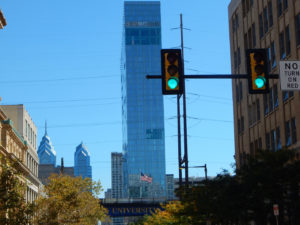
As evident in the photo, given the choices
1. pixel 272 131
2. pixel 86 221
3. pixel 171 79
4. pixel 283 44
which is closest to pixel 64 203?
pixel 86 221

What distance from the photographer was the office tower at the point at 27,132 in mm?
102188

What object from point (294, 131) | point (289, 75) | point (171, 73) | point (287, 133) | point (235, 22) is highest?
point (235, 22)

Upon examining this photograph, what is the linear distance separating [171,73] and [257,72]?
8.05 feet

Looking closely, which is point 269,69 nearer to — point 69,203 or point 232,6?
point 232,6

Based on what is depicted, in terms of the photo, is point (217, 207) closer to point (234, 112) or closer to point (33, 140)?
point (234, 112)

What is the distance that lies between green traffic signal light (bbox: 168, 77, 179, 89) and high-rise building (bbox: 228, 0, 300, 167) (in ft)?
70.2

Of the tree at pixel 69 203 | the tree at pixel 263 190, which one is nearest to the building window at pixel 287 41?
the tree at pixel 263 190

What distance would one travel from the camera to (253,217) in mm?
31453

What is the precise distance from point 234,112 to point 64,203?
28.8 m

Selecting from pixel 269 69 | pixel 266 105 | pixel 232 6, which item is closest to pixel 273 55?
Answer: pixel 269 69

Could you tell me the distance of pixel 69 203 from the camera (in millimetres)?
78500

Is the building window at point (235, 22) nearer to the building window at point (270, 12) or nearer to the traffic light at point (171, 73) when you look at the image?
the building window at point (270, 12)

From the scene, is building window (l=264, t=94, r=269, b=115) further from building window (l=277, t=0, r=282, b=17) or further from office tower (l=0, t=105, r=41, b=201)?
office tower (l=0, t=105, r=41, b=201)

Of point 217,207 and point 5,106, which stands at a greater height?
point 5,106
